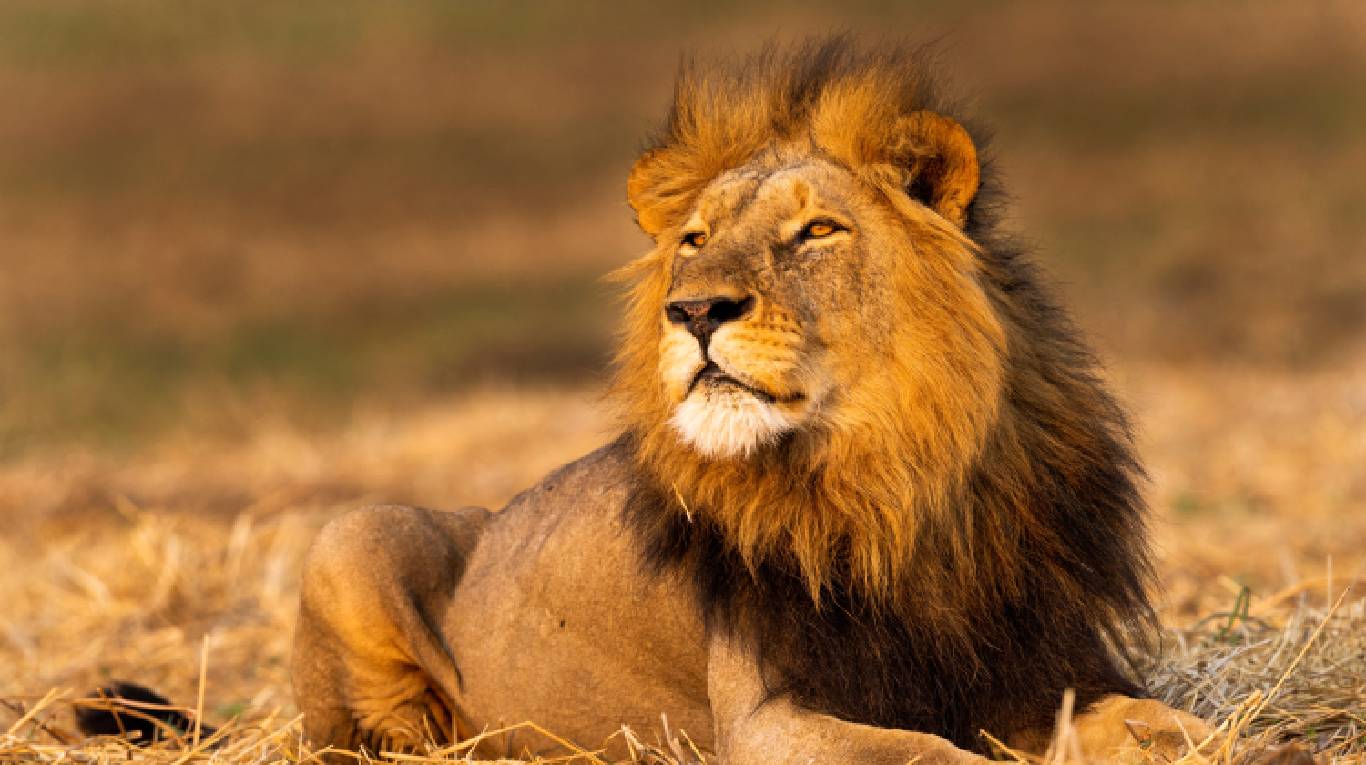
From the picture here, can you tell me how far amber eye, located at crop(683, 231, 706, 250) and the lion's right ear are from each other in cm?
21

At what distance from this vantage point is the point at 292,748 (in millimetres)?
4918

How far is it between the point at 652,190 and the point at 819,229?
66cm

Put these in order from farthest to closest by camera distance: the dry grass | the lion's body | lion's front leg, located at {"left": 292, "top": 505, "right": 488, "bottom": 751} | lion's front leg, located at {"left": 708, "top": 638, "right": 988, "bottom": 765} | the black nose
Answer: lion's front leg, located at {"left": 292, "top": 505, "right": 488, "bottom": 751}, the dry grass, the lion's body, the black nose, lion's front leg, located at {"left": 708, "top": 638, "right": 988, "bottom": 765}

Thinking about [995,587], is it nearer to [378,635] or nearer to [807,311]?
[807,311]

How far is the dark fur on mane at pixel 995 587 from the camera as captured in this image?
12.8ft

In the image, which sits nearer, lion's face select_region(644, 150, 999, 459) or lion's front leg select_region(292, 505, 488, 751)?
lion's face select_region(644, 150, 999, 459)

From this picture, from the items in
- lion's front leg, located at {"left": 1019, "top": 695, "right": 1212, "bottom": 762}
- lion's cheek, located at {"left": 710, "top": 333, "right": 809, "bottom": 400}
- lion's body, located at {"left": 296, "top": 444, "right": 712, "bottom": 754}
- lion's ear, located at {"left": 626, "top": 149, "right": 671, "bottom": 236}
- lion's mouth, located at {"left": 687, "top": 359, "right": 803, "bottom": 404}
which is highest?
lion's ear, located at {"left": 626, "top": 149, "right": 671, "bottom": 236}

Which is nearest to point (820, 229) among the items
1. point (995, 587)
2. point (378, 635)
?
point (995, 587)

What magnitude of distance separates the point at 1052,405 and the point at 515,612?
5.33 feet

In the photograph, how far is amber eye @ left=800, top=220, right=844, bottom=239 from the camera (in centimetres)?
403

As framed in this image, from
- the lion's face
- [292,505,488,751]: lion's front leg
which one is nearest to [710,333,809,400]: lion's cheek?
the lion's face

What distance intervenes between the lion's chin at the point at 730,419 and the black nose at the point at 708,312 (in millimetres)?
122

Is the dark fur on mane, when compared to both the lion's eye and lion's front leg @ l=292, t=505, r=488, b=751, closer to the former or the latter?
the lion's eye

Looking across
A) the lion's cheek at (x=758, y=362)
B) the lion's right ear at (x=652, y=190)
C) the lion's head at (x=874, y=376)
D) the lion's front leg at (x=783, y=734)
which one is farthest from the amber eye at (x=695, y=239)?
the lion's front leg at (x=783, y=734)
